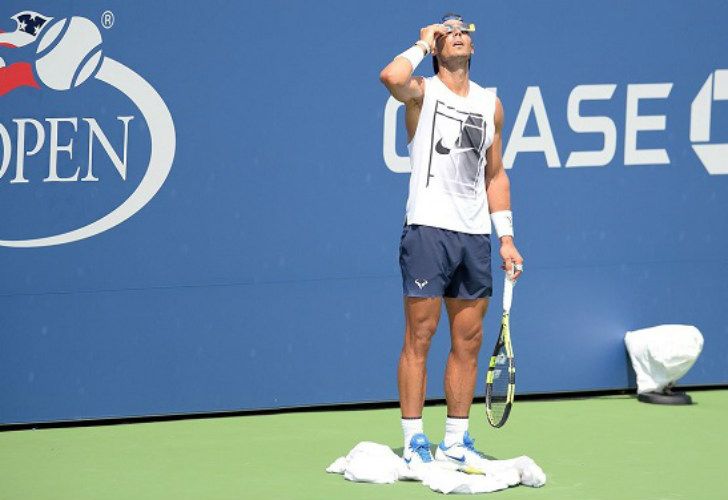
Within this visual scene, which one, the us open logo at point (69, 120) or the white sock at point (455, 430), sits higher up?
the us open logo at point (69, 120)

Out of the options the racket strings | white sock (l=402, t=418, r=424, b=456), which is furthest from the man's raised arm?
white sock (l=402, t=418, r=424, b=456)

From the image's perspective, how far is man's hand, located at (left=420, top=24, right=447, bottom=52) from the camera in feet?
20.2

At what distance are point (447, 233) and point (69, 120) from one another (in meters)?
1.95

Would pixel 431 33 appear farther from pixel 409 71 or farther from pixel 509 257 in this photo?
pixel 509 257

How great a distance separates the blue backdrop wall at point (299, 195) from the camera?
703 cm

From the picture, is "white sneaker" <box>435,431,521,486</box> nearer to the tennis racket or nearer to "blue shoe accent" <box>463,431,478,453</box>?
"blue shoe accent" <box>463,431,478,453</box>

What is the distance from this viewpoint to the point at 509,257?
20.9ft

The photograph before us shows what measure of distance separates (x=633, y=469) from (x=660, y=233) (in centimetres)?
189

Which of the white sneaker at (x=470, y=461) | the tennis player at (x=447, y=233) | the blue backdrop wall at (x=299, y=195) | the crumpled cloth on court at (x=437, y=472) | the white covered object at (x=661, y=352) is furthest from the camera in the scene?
the white covered object at (x=661, y=352)

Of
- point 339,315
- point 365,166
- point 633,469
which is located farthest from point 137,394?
point 633,469

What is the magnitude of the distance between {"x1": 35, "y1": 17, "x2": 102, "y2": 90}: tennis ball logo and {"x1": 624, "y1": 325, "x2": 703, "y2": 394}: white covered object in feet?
10.2

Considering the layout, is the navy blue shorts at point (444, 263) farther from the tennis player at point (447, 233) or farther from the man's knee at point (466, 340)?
the man's knee at point (466, 340)

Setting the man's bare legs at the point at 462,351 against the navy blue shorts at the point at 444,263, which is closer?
the navy blue shorts at the point at 444,263

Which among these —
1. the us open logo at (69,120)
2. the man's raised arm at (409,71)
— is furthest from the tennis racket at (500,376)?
the us open logo at (69,120)
